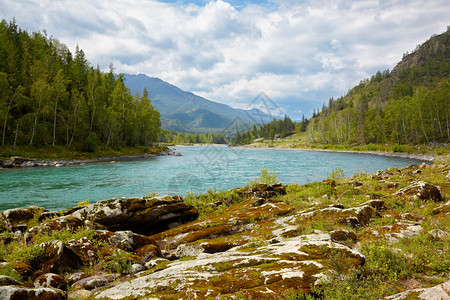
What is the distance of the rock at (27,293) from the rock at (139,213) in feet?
19.0

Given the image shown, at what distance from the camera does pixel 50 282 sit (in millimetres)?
5512

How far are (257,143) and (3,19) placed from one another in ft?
466

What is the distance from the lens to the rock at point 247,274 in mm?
4438

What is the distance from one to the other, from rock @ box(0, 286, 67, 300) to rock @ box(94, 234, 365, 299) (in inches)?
35.6

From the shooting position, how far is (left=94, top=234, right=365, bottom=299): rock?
4438mm

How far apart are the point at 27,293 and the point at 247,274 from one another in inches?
188

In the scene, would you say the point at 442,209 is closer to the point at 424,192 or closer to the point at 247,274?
the point at 424,192

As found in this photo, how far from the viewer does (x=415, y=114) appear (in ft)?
255

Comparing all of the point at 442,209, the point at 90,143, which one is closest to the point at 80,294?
the point at 442,209

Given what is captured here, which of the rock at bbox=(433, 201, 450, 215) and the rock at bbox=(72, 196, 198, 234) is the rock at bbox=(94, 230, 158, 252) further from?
the rock at bbox=(433, 201, 450, 215)

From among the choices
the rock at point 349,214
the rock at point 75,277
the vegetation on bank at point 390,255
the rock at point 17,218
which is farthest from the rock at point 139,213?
the rock at point 349,214

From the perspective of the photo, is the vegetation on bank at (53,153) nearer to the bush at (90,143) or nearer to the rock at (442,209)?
the bush at (90,143)

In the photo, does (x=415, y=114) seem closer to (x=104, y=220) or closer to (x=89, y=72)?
(x=104, y=220)

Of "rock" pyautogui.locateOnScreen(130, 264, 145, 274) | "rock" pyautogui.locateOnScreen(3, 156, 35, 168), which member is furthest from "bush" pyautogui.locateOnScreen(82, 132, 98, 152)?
"rock" pyautogui.locateOnScreen(130, 264, 145, 274)
